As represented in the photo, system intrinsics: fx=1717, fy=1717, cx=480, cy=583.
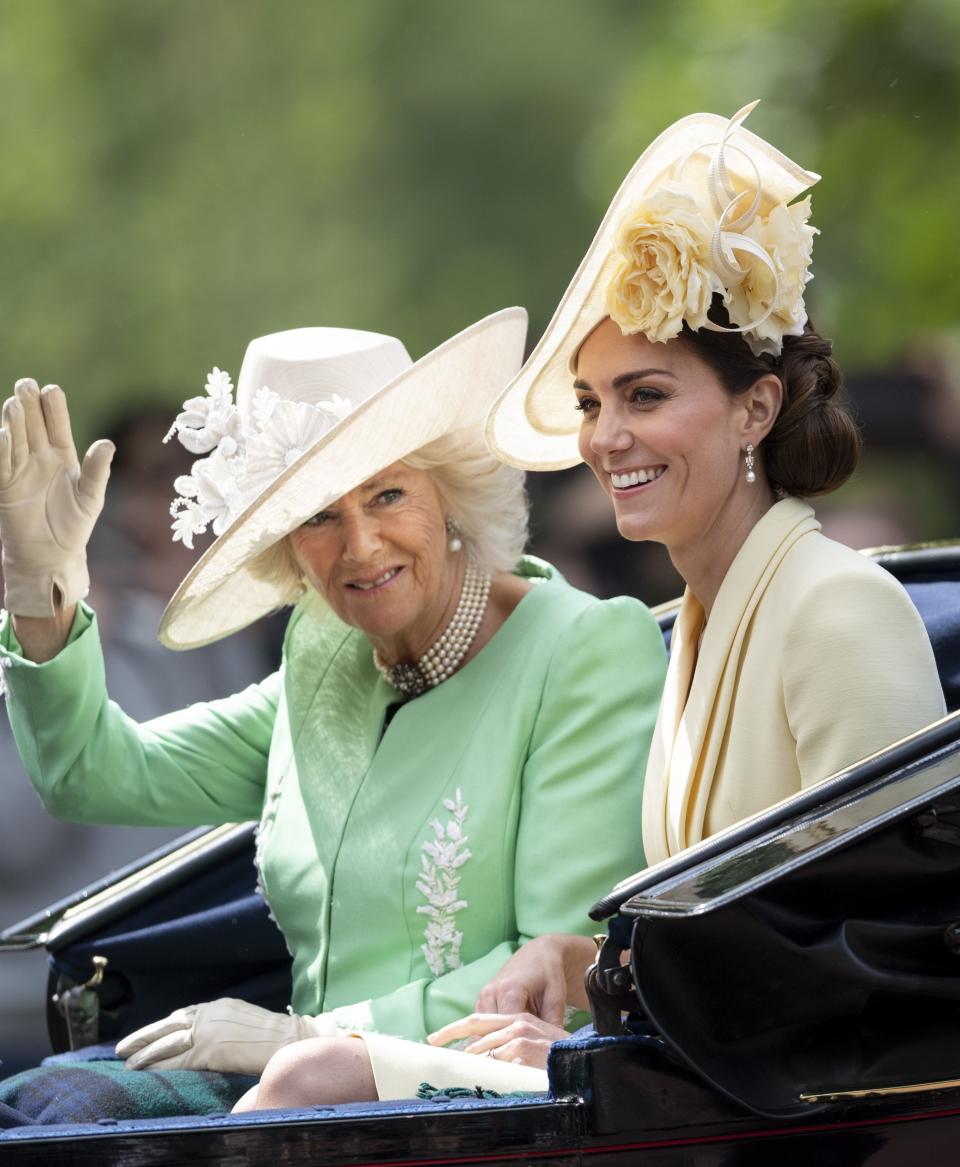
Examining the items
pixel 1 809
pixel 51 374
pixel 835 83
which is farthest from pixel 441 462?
pixel 51 374

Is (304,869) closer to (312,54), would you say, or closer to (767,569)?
(767,569)

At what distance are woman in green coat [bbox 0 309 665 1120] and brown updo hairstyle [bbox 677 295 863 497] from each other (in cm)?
47

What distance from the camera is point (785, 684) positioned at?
6.31ft

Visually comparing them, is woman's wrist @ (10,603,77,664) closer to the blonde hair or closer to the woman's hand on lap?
the blonde hair

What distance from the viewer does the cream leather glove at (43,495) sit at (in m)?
2.57

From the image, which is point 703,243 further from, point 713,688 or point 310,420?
point 310,420

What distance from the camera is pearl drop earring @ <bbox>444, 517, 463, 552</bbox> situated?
2613 millimetres

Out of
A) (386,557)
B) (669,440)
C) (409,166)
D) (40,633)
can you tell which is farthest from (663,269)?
(409,166)

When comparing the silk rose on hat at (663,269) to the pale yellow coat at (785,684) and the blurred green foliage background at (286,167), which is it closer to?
the pale yellow coat at (785,684)

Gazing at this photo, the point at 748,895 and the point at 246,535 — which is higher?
the point at 246,535

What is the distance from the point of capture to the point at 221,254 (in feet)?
29.4

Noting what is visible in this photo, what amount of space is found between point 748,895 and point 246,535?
3.81 feet

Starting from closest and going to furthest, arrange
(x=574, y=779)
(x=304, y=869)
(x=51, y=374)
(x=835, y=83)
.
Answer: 1. (x=574, y=779)
2. (x=304, y=869)
3. (x=835, y=83)
4. (x=51, y=374)

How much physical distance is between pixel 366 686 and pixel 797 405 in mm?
929
